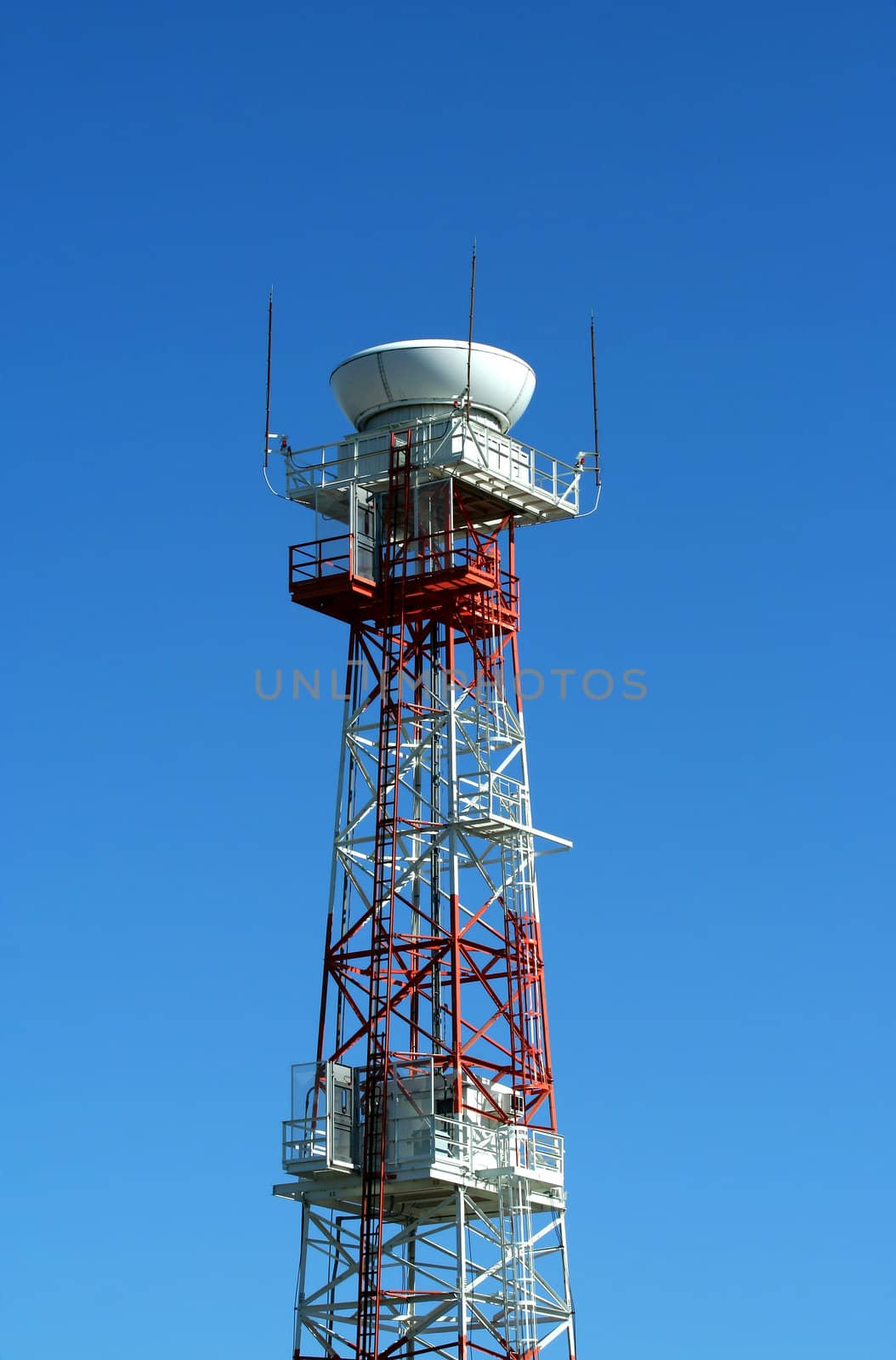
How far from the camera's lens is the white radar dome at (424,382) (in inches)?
3932

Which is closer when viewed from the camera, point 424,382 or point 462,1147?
point 462,1147

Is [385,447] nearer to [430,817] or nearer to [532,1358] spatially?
[430,817]

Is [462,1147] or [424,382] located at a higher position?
[424,382]

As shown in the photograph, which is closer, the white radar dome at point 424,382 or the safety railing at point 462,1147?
the safety railing at point 462,1147

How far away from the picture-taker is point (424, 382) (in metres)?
100

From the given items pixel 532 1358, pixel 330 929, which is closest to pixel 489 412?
pixel 330 929

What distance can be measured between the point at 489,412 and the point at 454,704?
994 cm

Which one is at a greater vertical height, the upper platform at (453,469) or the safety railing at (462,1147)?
the upper platform at (453,469)

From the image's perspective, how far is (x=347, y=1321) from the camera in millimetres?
92750

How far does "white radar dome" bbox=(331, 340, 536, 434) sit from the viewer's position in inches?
3932

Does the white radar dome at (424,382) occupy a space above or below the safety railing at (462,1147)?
above

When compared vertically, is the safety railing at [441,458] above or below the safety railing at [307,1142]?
above

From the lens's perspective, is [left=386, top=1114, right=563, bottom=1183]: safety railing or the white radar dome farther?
the white radar dome

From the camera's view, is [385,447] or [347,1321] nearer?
[347,1321]
